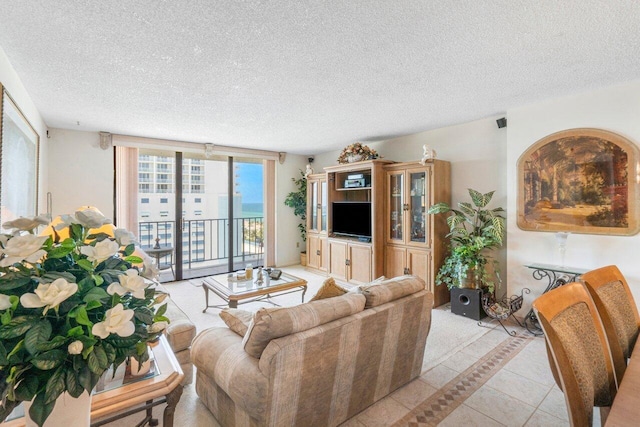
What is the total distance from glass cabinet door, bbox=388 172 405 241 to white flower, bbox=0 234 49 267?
13.0ft

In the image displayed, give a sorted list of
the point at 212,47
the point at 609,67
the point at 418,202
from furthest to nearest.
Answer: the point at 418,202
the point at 609,67
the point at 212,47

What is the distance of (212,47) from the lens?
1986 mm

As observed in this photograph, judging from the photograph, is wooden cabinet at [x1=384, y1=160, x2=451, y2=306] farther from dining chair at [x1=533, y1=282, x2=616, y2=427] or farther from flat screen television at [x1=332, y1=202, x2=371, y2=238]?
dining chair at [x1=533, y1=282, x2=616, y2=427]

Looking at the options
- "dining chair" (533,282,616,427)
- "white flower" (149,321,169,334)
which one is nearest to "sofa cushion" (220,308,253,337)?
"white flower" (149,321,169,334)

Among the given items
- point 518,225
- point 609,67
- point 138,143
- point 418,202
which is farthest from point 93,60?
point 518,225

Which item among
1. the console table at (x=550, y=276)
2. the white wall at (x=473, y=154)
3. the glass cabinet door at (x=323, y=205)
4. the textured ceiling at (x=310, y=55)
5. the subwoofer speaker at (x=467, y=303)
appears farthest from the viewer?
the glass cabinet door at (x=323, y=205)

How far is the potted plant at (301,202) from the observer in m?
6.14

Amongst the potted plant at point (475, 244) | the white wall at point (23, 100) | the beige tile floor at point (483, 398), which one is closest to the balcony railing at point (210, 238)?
the white wall at point (23, 100)

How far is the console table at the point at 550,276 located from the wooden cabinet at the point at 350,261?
1.97 metres

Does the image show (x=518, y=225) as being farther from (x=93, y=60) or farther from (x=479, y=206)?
(x=93, y=60)

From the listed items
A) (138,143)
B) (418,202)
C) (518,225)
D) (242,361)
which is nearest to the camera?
(242,361)

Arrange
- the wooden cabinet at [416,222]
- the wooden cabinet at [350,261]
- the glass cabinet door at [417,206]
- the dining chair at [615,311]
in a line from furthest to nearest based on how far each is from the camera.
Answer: the wooden cabinet at [350,261], the glass cabinet door at [417,206], the wooden cabinet at [416,222], the dining chair at [615,311]

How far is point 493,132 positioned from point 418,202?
1.24m

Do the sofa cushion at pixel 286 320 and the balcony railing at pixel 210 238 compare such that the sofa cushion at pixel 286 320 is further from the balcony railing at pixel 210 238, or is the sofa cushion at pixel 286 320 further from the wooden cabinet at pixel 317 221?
the balcony railing at pixel 210 238
